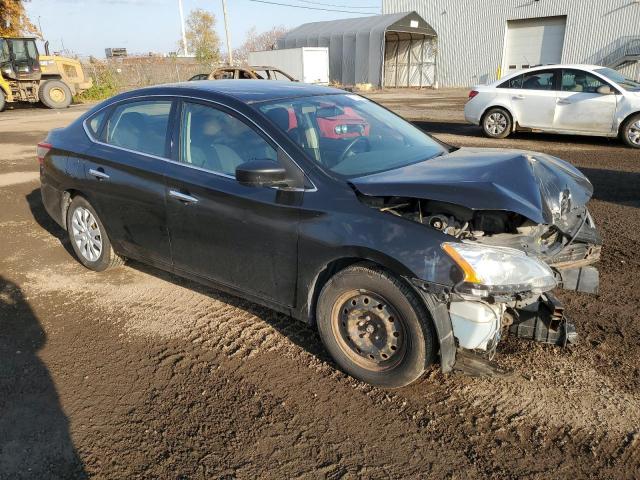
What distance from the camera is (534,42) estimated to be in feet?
105

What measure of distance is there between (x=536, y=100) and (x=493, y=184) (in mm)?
9530

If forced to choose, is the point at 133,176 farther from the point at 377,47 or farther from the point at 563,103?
the point at 377,47

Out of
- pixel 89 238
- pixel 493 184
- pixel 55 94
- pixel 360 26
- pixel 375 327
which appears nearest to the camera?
pixel 493 184

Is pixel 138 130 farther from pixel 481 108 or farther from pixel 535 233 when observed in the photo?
pixel 481 108

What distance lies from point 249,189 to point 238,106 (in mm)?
603

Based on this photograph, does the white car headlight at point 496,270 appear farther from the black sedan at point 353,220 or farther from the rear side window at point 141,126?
the rear side window at point 141,126

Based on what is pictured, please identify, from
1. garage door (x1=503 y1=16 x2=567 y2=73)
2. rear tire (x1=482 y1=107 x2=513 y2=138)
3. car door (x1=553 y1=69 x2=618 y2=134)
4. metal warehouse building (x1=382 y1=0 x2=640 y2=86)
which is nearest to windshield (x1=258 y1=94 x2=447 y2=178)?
car door (x1=553 y1=69 x2=618 y2=134)

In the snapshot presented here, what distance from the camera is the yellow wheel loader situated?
21.4m

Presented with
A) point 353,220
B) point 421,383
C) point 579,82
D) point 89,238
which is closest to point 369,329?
point 421,383

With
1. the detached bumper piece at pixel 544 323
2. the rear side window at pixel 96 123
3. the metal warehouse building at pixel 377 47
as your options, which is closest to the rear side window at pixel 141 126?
the rear side window at pixel 96 123

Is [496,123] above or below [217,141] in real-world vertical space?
below

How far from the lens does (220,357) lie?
3.40m

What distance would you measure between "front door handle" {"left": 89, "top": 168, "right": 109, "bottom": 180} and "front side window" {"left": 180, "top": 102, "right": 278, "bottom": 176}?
921 millimetres

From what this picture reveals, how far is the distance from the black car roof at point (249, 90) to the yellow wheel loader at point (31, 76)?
70.4 ft
